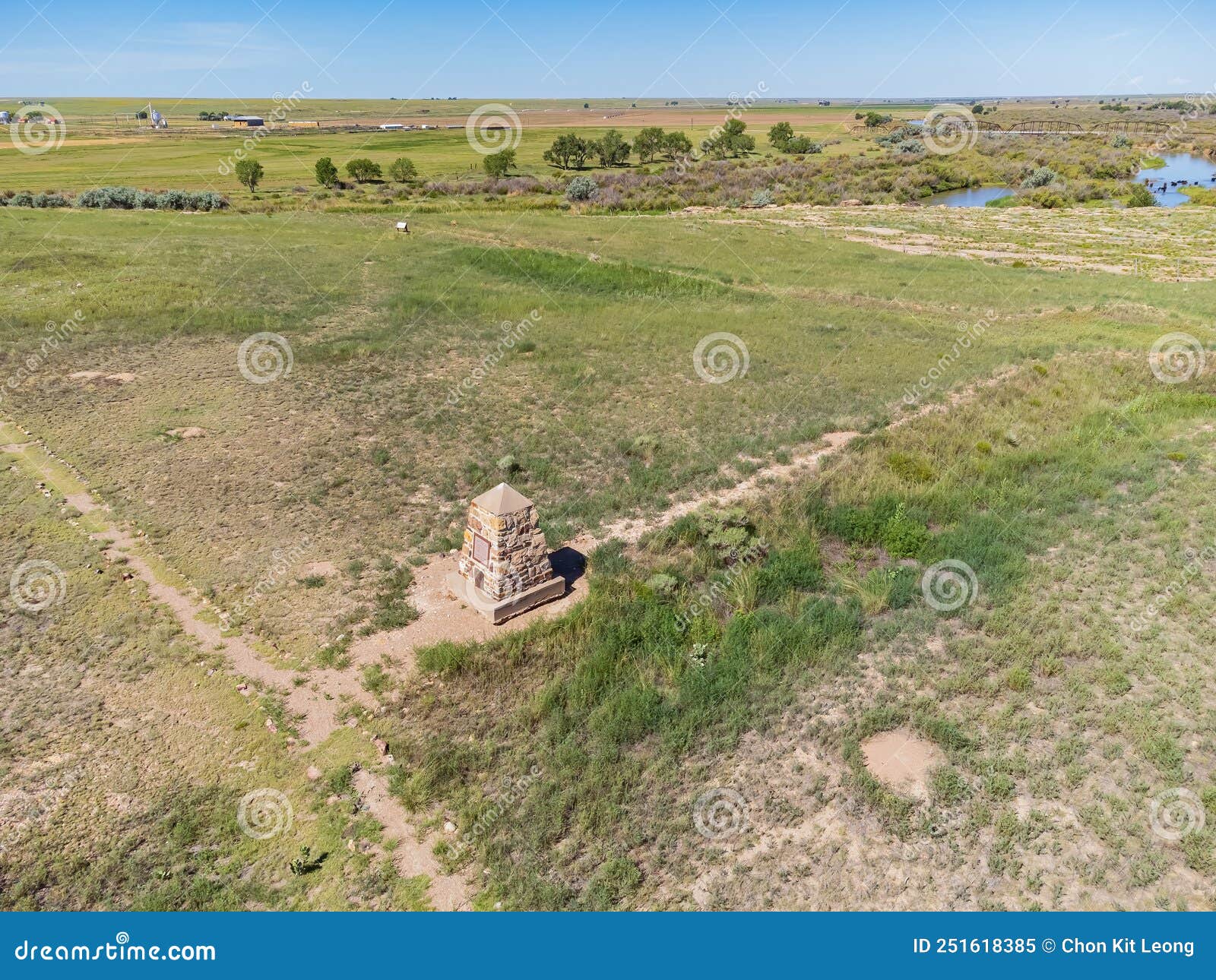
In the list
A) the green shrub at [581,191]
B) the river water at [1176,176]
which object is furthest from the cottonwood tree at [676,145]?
the river water at [1176,176]

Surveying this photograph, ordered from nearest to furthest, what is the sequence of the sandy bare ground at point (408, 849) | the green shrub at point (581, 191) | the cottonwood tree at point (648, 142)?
the sandy bare ground at point (408, 849) → the green shrub at point (581, 191) → the cottonwood tree at point (648, 142)

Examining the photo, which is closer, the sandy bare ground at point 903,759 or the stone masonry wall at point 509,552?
the sandy bare ground at point 903,759

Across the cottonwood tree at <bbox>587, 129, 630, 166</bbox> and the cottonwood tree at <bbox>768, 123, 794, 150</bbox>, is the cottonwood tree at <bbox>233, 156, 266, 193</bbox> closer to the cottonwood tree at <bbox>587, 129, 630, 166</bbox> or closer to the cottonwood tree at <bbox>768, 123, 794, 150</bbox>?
the cottonwood tree at <bbox>587, 129, 630, 166</bbox>

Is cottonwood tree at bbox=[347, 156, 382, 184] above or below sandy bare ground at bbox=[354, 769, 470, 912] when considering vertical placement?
above

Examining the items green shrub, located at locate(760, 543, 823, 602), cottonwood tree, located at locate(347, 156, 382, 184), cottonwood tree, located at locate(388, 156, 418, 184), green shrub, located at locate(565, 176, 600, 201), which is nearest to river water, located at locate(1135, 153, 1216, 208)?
green shrub, located at locate(565, 176, 600, 201)

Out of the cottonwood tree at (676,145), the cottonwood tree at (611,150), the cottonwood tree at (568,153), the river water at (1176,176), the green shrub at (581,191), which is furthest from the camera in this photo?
the cottonwood tree at (676,145)

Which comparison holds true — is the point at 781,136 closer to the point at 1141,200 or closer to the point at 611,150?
the point at 611,150

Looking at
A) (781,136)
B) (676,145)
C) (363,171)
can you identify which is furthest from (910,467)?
(781,136)

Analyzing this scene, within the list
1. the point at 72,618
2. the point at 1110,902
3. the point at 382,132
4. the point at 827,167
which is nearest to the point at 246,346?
the point at 72,618

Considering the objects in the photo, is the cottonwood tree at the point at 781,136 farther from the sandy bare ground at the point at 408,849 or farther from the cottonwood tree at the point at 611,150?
the sandy bare ground at the point at 408,849
